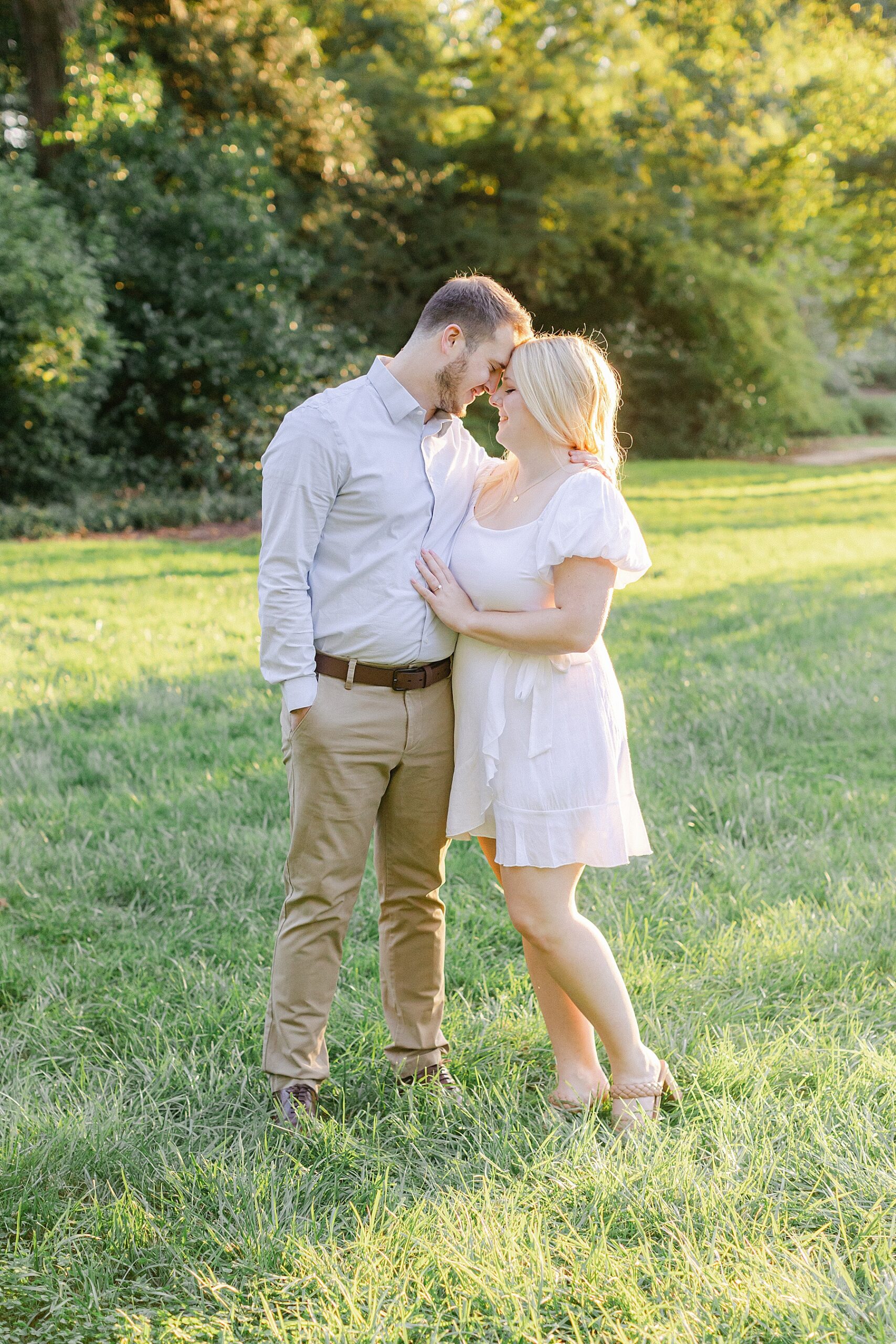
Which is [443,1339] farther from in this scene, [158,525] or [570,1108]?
[158,525]

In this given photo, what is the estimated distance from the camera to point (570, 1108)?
2980mm

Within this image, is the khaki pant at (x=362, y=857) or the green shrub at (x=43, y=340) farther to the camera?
the green shrub at (x=43, y=340)

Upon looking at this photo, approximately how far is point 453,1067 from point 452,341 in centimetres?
201

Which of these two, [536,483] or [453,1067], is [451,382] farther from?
[453,1067]

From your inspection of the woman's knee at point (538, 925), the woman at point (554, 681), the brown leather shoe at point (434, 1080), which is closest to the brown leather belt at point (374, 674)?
the woman at point (554, 681)

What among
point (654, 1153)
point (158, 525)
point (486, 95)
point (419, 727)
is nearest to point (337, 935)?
point (419, 727)

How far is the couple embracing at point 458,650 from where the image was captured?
2795mm

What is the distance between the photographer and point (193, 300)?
15562 millimetres

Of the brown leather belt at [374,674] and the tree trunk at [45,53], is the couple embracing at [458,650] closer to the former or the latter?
the brown leather belt at [374,674]

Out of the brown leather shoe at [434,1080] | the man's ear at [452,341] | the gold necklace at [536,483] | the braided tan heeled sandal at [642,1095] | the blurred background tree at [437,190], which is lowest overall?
the brown leather shoe at [434,1080]

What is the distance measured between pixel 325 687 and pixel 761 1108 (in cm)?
156

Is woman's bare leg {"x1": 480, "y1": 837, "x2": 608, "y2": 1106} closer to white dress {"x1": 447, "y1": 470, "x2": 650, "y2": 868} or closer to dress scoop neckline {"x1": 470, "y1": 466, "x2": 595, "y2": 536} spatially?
white dress {"x1": 447, "y1": 470, "x2": 650, "y2": 868}

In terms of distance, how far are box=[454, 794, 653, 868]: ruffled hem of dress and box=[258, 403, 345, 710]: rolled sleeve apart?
613mm

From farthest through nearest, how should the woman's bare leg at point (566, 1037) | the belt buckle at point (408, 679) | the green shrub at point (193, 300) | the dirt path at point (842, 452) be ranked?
the dirt path at point (842, 452) < the green shrub at point (193, 300) < the woman's bare leg at point (566, 1037) < the belt buckle at point (408, 679)
